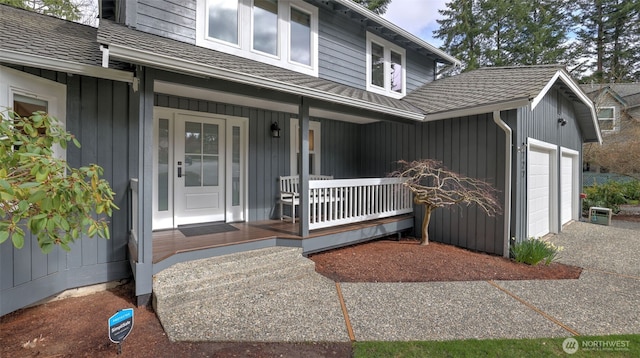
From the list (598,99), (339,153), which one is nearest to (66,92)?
(339,153)

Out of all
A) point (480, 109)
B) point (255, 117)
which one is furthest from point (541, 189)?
point (255, 117)

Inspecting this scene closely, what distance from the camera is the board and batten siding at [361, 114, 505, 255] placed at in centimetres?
522

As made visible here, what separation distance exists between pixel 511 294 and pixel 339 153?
4.63 metres

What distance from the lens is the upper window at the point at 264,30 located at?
4.98 m

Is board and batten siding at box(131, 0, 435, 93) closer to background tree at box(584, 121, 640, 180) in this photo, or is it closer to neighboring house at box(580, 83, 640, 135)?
background tree at box(584, 121, 640, 180)

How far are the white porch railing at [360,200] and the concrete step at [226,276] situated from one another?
0.86 m

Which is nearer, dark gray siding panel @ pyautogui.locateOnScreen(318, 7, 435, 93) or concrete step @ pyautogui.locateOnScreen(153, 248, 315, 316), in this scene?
concrete step @ pyautogui.locateOnScreen(153, 248, 315, 316)

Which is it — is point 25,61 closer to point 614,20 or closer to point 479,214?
point 479,214

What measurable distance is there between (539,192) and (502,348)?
505 centimetres

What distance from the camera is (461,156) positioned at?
222 inches

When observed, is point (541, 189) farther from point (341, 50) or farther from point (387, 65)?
point (341, 50)

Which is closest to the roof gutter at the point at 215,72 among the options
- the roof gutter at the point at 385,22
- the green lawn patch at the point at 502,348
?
the roof gutter at the point at 385,22

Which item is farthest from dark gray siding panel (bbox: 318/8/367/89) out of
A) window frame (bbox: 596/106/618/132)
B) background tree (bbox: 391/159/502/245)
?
window frame (bbox: 596/106/618/132)

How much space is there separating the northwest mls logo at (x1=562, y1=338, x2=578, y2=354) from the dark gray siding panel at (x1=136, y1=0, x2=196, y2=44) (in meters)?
5.96
